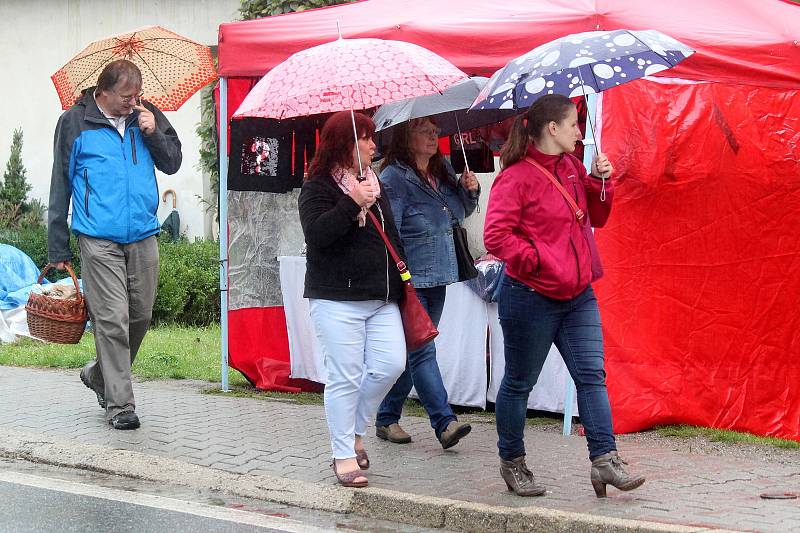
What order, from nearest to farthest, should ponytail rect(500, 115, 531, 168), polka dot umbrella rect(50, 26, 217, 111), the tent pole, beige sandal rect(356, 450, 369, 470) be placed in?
ponytail rect(500, 115, 531, 168), beige sandal rect(356, 450, 369, 470), polka dot umbrella rect(50, 26, 217, 111), the tent pole

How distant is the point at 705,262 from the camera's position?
6.72m

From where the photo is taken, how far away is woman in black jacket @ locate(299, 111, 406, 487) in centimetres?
528

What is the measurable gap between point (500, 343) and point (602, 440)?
7.65ft

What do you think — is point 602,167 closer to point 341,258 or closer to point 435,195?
point 341,258

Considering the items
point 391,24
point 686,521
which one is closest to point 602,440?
point 686,521

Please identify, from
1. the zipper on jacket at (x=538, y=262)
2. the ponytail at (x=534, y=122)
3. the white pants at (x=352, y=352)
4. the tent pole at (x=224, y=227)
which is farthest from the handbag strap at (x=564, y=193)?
the tent pole at (x=224, y=227)

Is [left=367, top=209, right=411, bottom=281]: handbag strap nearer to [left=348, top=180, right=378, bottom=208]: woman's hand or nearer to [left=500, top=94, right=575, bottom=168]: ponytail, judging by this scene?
[left=348, top=180, right=378, bottom=208]: woman's hand

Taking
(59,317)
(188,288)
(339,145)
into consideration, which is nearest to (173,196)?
(188,288)

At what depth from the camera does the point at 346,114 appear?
5.36m

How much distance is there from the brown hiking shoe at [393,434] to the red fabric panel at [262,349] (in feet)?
5.98

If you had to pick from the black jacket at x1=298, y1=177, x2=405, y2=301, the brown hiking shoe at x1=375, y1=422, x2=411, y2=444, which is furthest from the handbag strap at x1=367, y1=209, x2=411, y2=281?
the brown hiking shoe at x1=375, y1=422, x2=411, y2=444

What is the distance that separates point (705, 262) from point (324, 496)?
2716mm

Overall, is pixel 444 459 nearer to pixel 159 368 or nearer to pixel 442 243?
pixel 442 243

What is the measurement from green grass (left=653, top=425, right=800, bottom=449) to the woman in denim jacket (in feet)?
4.26
